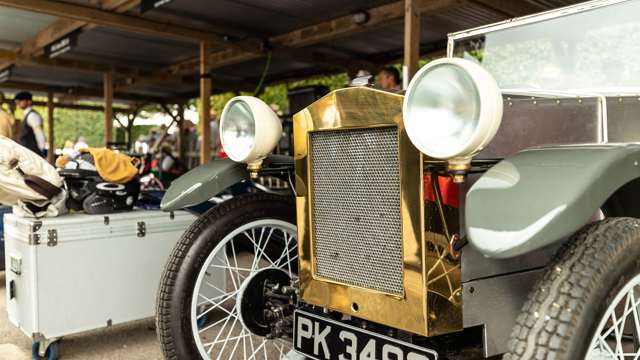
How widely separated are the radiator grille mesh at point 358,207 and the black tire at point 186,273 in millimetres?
423

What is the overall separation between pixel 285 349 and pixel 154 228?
925mm

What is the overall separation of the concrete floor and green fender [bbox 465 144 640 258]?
77.3 inches

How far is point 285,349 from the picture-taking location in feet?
8.84

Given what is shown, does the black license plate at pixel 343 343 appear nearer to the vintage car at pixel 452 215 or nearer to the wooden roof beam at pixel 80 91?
the vintage car at pixel 452 215

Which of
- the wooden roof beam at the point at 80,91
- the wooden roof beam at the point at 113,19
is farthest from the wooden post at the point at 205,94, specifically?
the wooden roof beam at the point at 80,91

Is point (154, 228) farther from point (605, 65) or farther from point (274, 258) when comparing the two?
point (605, 65)

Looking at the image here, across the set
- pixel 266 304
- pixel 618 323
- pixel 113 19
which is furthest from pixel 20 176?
pixel 113 19

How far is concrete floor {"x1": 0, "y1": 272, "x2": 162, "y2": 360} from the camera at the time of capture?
2.73 metres

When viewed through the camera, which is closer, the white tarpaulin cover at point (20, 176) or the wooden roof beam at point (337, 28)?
the white tarpaulin cover at point (20, 176)

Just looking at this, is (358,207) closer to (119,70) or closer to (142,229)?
(142,229)

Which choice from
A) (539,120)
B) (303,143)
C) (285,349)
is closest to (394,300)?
(303,143)

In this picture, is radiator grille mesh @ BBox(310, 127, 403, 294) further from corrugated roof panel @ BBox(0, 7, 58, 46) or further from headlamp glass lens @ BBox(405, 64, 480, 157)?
corrugated roof panel @ BBox(0, 7, 58, 46)

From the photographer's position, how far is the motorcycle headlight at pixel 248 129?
193 centimetres

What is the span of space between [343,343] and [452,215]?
502 mm
